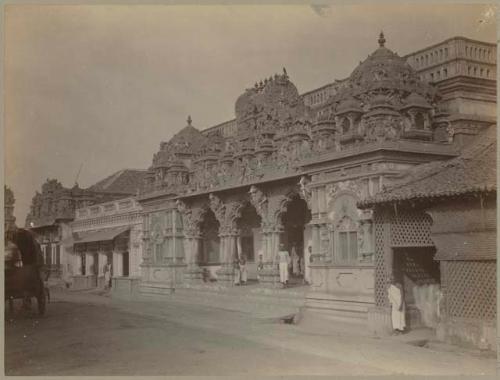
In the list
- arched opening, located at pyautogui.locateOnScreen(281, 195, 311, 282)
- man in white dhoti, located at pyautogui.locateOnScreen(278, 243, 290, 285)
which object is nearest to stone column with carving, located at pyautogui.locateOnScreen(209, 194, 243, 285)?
arched opening, located at pyautogui.locateOnScreen(281, 195, 311, 282)

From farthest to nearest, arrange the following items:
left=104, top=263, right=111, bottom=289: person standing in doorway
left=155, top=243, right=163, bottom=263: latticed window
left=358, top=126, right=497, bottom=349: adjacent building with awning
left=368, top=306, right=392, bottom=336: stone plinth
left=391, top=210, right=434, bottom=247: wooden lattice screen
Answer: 1. left=104, top=263, right=111, bottom=289: person standing in doorway
2. left=155, top=243, right=163, bottom=263: latticed window
3. left=368, top=306, right=392, bottom=336: stone plinth
4. left=391, top=210, right=434, bottom=247: wooden lattice screen
5. left=358, top=126, right=497, bottom=349: adjacent building with awning

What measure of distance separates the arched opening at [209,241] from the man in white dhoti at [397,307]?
1149 centimetres

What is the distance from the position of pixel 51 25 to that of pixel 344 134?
7128 millimetres

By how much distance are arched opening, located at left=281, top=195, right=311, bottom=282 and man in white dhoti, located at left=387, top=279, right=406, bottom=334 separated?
7.87 meters

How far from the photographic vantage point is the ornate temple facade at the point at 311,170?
47.3ft

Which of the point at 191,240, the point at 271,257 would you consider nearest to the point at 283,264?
the point at 271,257

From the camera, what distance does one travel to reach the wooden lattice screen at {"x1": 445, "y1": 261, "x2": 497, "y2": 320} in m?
11.4

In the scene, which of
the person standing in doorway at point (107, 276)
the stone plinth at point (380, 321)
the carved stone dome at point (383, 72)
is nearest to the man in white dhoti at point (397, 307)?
the stone plinth at point (380, 321)

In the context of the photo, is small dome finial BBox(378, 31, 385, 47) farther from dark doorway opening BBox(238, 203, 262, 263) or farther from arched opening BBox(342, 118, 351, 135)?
dark doorway opening BBox(238, 203, 262, 263)

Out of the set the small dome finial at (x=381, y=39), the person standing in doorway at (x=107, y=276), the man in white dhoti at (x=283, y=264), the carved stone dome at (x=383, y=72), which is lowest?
the person standing in doorway at (x=107, y=276)

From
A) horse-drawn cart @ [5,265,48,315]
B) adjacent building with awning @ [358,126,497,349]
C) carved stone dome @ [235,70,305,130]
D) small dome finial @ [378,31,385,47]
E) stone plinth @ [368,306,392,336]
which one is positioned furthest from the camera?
carved stone dome @ [235,70,305,130]

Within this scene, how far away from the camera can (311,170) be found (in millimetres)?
16109

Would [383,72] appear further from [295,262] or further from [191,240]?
[191,240]

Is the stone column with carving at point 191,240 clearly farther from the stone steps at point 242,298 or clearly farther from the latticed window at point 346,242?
the latticed window at point 346,242
